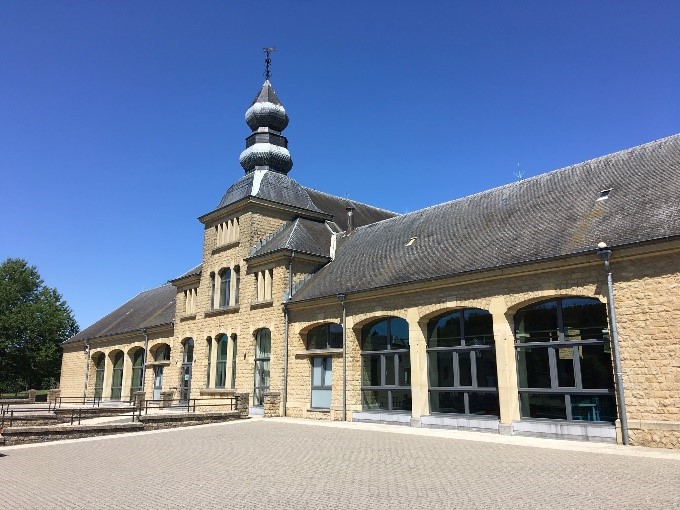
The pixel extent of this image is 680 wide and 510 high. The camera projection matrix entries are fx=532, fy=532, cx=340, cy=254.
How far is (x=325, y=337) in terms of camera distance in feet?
66.0

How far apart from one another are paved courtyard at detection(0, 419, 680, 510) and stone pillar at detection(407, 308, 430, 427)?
2.11m

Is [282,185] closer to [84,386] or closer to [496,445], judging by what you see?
[496,445]

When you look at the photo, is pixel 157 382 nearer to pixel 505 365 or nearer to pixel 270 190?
pixel 270 190

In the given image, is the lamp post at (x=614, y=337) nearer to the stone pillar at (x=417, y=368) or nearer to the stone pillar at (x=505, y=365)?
the stone pillar at (x=505, y=365)

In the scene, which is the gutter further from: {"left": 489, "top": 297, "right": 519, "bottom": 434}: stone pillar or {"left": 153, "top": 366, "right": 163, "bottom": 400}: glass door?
{"left": 153, "top": 366, "right": 163, "bottom": 400}: glass door

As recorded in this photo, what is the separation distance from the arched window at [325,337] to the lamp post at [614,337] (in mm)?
9507

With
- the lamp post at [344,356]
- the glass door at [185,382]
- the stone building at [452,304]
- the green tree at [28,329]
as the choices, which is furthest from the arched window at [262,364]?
the green tree at [28,329]

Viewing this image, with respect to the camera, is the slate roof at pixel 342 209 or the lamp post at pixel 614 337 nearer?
the lamp post at pixel 614 337

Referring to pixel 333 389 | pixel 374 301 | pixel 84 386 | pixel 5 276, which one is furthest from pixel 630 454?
pixel 5 276

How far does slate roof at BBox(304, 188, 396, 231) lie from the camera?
91.2 ft

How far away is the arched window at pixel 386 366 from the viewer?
1711 centimetres

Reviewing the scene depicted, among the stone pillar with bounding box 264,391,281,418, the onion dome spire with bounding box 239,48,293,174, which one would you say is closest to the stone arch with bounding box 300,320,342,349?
the stone pillar with bounding box 264,391,281,418

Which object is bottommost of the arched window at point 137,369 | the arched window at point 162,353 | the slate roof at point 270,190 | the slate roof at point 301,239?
the arched window at point 137,369

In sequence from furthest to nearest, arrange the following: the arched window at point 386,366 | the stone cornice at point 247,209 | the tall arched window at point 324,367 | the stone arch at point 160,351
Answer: the stone arch at point 160,351 < the stone cornice at point 247,209 < the tall arched window at point 324,367 < the arched window at point 386,366
